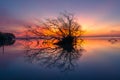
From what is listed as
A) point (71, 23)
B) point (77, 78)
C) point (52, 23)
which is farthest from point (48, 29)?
point (77, 78)

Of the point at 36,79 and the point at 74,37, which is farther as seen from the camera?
the point at 74,37

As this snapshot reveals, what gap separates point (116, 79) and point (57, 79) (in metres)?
2.23

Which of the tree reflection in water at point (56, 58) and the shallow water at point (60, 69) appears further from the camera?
the tree reflection in water at point (56, 58)

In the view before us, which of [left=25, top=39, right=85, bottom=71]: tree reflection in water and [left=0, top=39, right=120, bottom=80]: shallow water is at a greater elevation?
[left=25, top=39, right=85, bottom=71]: tree reflection in water

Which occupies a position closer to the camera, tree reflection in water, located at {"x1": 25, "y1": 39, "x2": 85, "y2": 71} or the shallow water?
the shallow water

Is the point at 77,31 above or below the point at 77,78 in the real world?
above

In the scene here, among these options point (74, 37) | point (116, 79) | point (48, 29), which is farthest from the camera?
point (74, 37)

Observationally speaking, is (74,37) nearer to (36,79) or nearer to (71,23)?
(71,23)

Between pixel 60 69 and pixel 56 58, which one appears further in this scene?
pixel 56 58

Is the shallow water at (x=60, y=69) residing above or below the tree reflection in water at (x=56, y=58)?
below

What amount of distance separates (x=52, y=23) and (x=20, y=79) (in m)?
24.2

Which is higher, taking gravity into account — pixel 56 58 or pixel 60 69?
pixel 56 58

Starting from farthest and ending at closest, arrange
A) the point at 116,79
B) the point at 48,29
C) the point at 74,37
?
the point at 74,37
the point at 48,29
the point at 116,79

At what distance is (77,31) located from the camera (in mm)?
35812
